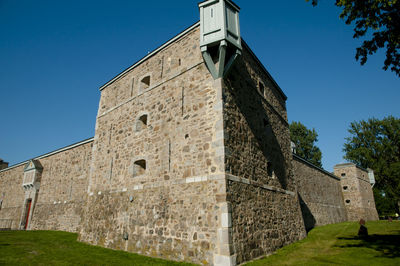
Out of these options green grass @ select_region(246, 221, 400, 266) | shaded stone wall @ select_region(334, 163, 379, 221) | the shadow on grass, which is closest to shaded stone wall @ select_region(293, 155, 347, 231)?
shaded stone wall @ select_region(334, 163, 379, 221)

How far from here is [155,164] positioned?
9664 mm

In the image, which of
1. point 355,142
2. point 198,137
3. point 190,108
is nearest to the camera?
point 198,137

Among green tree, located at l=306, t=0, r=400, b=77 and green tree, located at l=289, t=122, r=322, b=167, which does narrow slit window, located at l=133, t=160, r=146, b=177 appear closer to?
green tree, located at l=306, t=0, r=400, b=77

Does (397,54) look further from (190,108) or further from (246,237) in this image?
(246,237)

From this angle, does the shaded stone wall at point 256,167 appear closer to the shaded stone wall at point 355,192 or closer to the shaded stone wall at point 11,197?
the shaded stone wall at point 355,192

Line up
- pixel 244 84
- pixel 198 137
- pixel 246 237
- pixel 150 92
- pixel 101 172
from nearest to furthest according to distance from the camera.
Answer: pixel 246 237, pixel 198 137, pixel 244 84, pixel 150 92, pixel 101 172

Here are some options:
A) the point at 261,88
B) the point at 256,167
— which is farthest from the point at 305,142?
the point at 256,167

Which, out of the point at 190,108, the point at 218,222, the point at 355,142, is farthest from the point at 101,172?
the point at 355,142

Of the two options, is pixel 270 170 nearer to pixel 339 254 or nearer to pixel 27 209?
pixel 339 254

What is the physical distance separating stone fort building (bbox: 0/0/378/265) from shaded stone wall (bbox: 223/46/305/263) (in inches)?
1.9

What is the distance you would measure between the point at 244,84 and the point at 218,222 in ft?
19.2

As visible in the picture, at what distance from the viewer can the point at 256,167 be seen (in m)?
9.70

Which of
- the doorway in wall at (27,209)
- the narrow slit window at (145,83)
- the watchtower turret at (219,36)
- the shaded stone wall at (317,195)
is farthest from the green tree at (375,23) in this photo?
the doorway in wall at (27,209)

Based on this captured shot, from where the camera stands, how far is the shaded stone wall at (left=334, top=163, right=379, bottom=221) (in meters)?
28.3
